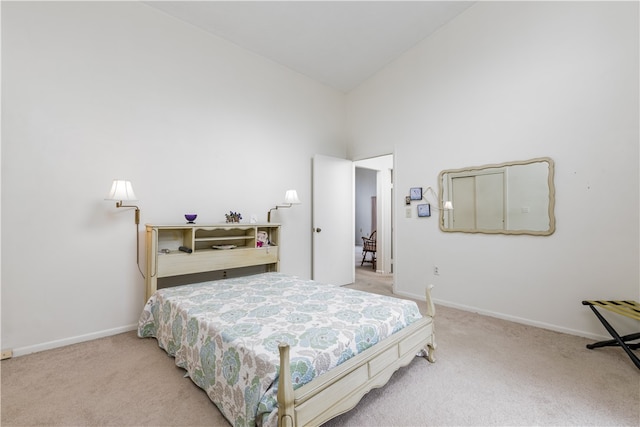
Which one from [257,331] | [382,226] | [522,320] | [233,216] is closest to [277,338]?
[257,331]

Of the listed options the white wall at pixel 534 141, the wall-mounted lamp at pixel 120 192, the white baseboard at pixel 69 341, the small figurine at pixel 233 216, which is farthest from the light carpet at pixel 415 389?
the small figurine at pixel 233 216

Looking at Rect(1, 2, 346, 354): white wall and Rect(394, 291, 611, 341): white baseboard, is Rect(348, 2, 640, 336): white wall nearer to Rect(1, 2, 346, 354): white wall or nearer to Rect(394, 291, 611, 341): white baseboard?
Rect(394, 291, 611, 341): white baseboard

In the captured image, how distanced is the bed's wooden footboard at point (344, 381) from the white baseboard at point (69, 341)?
7.69ft

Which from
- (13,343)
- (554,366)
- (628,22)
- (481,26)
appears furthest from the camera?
(481,26)

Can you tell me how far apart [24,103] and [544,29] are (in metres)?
4.74

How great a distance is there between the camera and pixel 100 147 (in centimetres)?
254

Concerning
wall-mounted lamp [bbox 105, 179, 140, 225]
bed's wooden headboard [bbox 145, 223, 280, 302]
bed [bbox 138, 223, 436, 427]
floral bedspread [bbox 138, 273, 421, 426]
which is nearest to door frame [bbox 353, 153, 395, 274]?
bed's wooden headboard [bbox 145, 223, 280, 302]

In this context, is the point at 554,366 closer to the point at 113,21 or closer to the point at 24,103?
the point at 24,103

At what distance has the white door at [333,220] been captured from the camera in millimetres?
4184

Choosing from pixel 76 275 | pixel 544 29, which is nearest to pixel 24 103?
pixel 76 275

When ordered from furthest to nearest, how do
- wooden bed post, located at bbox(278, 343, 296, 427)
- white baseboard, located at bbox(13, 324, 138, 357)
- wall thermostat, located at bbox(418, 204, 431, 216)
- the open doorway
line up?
the open doorway < wall thermostat, located at bbox(418, 204, 431, 216) < white baseboard, located at bbox(13, 324, 138, 357) < wooden bed post, located at bbox(278, 343, 296, 427)

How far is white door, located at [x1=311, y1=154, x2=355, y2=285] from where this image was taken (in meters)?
4.18

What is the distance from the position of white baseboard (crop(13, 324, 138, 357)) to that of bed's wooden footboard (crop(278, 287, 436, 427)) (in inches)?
92.3

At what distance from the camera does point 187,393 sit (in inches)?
67.2
